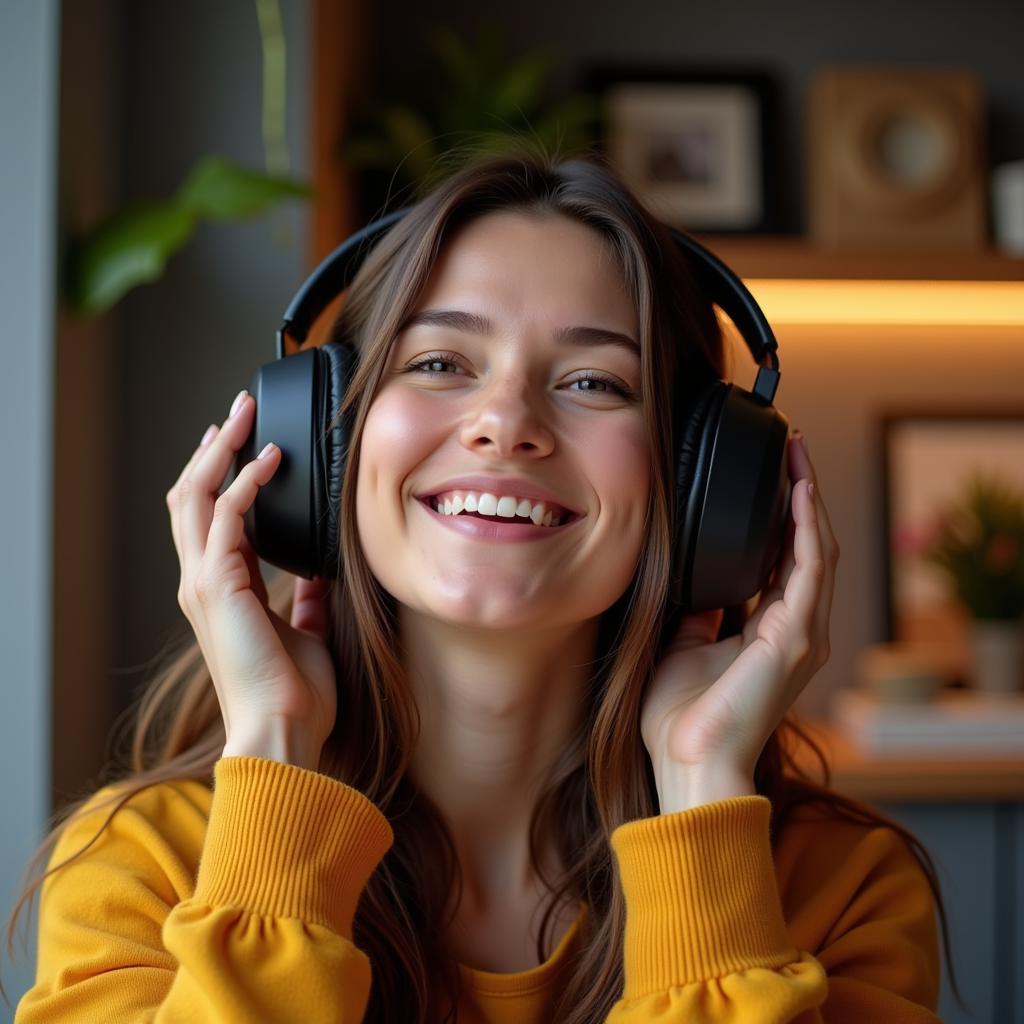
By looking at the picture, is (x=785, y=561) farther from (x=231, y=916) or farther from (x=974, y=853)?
(x=974, y=853)

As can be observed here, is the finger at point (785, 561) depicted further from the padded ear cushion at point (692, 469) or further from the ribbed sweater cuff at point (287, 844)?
the ribbed sweater cuff at point (287, 844)

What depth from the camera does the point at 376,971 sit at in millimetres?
1020

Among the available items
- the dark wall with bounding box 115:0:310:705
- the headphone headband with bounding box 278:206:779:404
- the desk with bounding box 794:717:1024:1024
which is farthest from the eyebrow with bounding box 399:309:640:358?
the desk with bounding box 794:717:1024:1024

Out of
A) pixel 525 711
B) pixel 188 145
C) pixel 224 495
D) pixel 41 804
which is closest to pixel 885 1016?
pixel 525 711

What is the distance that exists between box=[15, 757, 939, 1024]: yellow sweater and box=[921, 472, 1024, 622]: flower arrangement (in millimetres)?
1508

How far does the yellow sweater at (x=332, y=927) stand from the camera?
2.74 ft

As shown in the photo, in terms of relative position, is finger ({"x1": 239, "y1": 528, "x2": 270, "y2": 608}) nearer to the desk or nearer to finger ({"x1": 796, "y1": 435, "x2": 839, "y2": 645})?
finger ({"x1": 796, "y1": 435, "x2": 839, "y2": 645})

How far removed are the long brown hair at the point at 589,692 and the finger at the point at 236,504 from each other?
0.23 ft

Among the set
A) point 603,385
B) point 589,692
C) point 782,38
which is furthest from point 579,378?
point 782,38

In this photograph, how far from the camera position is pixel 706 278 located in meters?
1.15

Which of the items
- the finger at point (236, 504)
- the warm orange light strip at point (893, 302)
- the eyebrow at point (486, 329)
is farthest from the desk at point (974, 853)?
the finger at point (236, 504)

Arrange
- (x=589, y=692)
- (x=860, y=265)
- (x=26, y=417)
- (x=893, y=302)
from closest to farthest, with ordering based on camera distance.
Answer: (x=589, y=692), (x=26, y=417), (x=860, y=265), (x=893, y=302)

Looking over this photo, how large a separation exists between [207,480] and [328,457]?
0.38 feet

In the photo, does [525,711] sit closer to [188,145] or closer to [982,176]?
[188,145]
